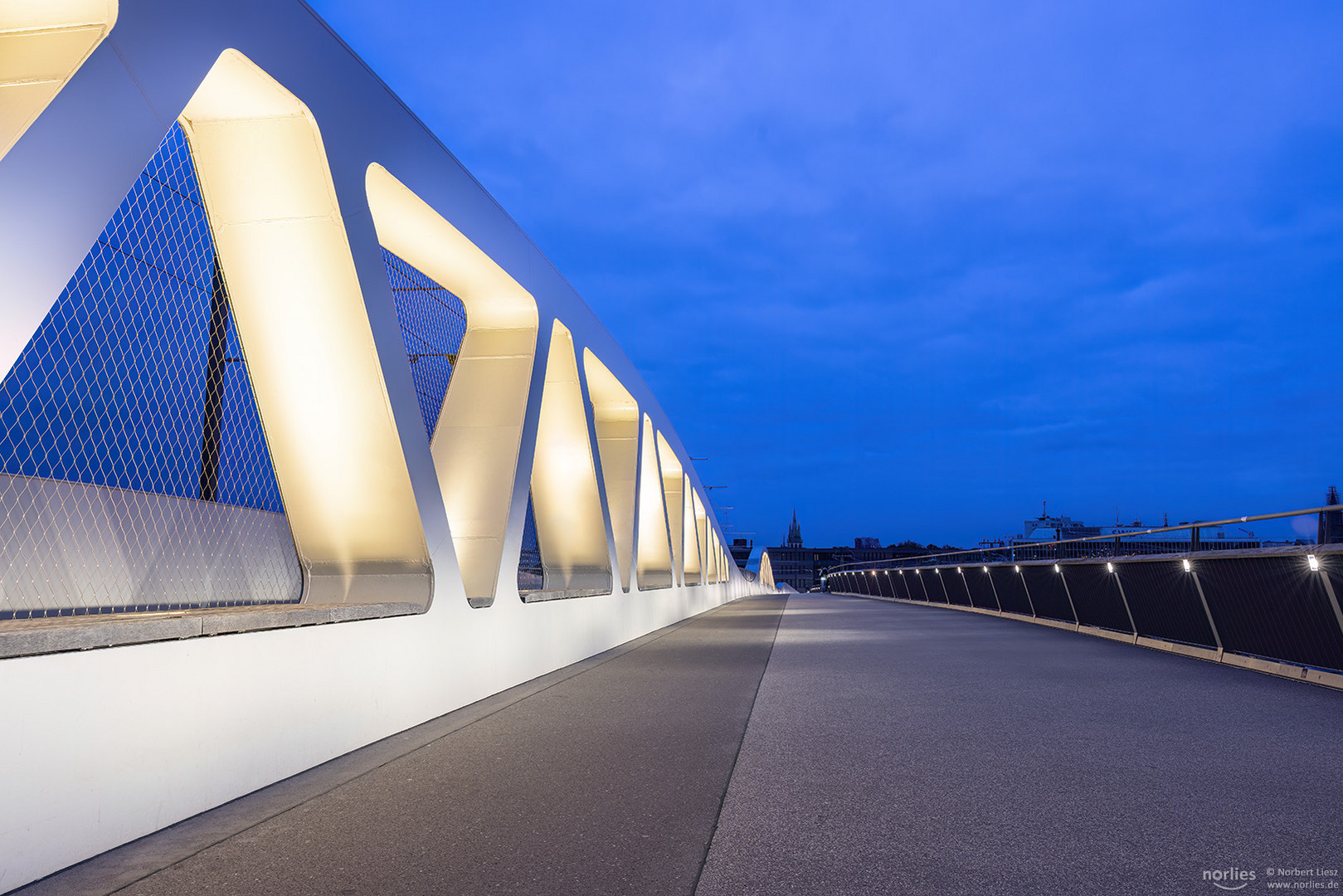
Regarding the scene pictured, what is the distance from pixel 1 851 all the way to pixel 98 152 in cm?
275

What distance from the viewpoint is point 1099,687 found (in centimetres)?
842

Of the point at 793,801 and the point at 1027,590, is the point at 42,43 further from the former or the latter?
the point at 1027,590

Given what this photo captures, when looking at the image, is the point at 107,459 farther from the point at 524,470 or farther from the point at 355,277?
the point at 524,470

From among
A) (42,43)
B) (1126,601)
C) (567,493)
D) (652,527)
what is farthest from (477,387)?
(652,527)

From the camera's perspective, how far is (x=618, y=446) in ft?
61.7

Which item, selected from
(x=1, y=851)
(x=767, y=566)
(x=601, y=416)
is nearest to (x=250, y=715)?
(x=1, y=851)

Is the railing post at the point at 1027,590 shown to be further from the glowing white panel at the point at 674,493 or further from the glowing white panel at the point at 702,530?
the glowing white panel at the point at 702,530

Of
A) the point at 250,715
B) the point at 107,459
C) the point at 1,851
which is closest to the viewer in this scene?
the point at 1,851

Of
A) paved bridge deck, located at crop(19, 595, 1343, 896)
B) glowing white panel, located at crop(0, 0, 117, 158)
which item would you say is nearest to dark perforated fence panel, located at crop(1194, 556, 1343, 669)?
paved bridge deck, located at crop(19, 595, 1343, 896)

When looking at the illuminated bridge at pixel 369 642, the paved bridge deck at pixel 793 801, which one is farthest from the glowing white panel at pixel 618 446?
the paved bridge deck at pixel 793 801

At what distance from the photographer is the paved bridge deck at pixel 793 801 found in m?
3.32

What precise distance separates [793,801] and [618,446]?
1466cm

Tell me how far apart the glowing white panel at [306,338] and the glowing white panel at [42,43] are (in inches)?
39.6

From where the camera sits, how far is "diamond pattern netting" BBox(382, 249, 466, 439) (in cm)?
924
